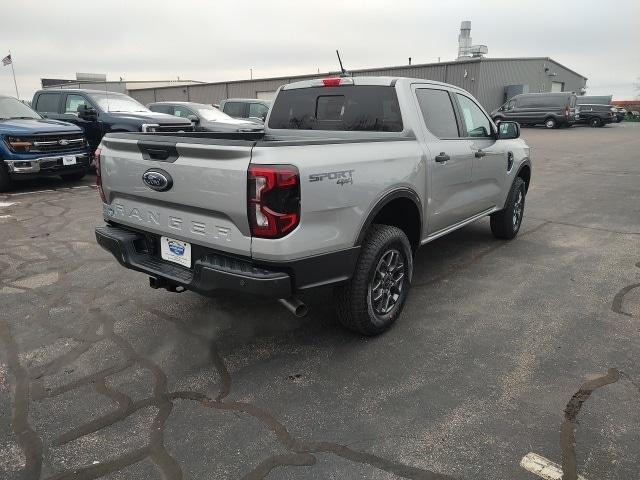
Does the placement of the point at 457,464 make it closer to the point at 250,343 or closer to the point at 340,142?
the point at 250,343

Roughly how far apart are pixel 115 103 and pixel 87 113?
75 cm

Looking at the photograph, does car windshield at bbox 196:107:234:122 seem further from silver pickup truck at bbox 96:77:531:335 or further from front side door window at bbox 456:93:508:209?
front side door window at bbox 456:93:508:209

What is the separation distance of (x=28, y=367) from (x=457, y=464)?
2620 mm

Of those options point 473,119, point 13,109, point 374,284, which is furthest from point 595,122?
point 374,284

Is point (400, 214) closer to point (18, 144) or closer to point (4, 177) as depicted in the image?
point (18, 144)

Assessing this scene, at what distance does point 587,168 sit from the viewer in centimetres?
1256

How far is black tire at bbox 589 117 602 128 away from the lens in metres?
31.6

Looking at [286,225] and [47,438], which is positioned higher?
[286,225]

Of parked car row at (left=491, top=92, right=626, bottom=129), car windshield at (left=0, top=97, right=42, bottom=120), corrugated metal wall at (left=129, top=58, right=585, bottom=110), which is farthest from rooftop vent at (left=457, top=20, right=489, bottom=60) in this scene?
car windshield at (left=0, top=97, right=42, bottom=120)

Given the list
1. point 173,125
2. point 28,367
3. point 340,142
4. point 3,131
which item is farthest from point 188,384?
point 173,125

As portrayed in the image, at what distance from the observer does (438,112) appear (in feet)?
13.8

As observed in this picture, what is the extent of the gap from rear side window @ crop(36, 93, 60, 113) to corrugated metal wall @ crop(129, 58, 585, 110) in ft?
48.0

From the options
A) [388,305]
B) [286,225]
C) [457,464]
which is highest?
[286,225]

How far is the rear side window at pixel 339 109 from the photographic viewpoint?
12.7 ft
